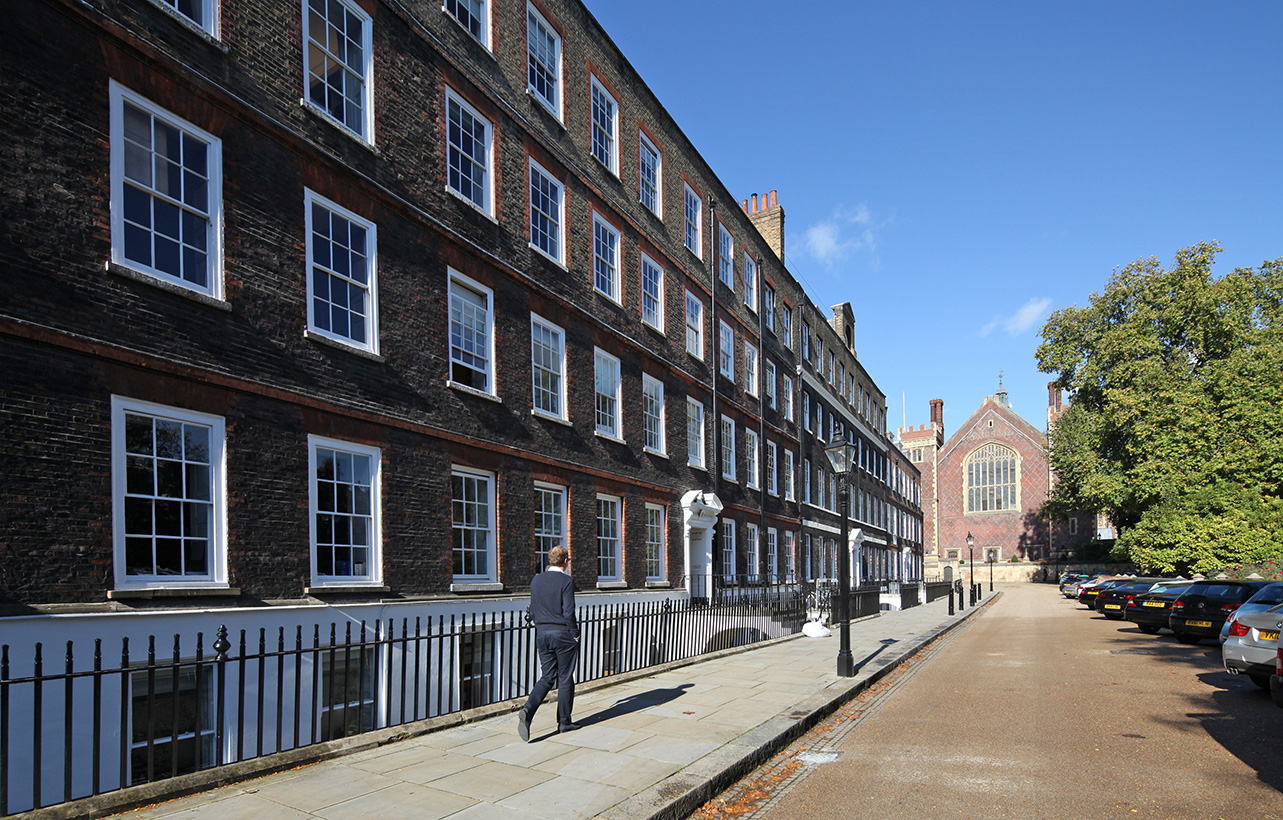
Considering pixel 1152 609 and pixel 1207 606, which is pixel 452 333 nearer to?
pixel 1207 606

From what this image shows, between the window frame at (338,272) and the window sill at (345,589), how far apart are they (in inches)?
120

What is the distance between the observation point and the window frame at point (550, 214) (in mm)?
15125

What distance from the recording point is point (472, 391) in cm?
1275

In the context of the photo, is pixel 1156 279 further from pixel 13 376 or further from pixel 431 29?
pixel 13 376

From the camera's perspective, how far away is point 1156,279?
1620 inches

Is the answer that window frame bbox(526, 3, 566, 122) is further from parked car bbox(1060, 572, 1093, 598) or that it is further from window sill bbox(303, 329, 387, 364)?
parked car bbox(1060, 572, 1093, 598)

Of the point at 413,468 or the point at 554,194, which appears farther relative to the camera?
the point at 554,194

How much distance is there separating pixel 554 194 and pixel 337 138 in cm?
589

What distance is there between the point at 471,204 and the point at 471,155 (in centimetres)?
103

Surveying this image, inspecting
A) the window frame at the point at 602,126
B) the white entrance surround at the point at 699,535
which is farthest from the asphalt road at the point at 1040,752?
the window frame at the point at 602,126

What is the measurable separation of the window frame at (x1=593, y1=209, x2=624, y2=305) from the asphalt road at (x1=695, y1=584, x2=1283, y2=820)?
9.72 metres

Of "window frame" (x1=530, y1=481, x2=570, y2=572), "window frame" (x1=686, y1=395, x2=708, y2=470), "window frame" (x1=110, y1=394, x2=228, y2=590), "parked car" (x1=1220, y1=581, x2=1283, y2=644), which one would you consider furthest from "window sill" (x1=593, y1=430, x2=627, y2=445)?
"parked car" (x1=1220, y1=581, x2=1283, y2=644)

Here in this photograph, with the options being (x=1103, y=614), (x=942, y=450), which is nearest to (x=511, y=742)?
(x=1103, y=614)

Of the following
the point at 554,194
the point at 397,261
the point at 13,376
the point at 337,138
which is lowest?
the point at 13,376
